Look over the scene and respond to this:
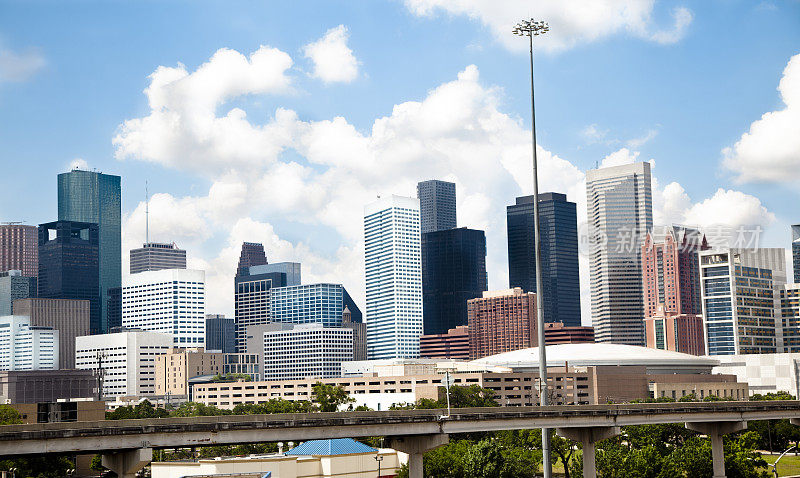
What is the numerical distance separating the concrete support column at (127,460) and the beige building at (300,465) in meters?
20.2

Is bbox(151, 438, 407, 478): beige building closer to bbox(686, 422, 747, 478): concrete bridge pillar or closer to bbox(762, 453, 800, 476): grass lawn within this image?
bbox(686, 422, 747, 478): concrete bridge pillar

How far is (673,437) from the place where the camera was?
167m

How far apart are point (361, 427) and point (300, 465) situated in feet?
76.7

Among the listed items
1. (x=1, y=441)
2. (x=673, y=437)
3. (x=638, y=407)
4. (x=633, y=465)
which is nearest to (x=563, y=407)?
(x=638, y=407)

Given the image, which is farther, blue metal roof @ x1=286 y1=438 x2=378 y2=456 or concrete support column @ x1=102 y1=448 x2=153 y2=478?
blue metal roof @ x1=286 y1=438 x2=378 y2=456

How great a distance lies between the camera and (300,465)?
10131 cm

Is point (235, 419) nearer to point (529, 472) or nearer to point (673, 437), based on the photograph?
point (529, 472)

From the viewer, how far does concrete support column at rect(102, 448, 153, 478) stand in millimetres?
70875

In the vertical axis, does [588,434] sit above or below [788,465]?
above

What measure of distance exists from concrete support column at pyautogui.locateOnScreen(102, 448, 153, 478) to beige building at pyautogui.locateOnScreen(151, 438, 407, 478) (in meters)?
20.2

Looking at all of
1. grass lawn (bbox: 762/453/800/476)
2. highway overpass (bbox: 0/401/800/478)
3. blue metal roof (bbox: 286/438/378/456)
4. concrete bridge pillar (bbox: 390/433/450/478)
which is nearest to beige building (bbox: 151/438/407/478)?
blue metal roof (bbox: 286/438/378/456)

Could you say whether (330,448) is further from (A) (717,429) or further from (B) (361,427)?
(A) (717,429)

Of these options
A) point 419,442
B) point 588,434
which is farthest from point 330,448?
point 588,434

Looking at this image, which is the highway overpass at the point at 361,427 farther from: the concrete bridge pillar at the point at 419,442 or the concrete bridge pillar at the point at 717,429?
the concrete bridge pillar at the point at 717,429
